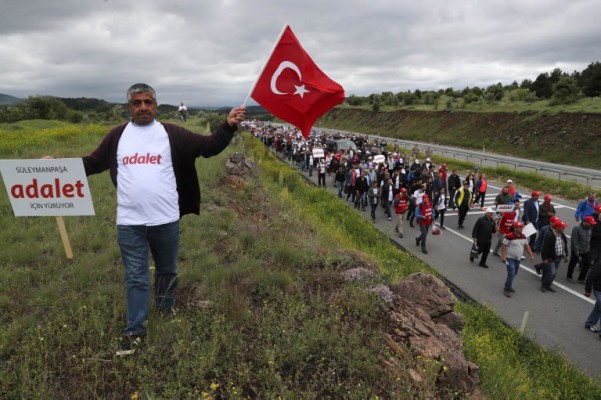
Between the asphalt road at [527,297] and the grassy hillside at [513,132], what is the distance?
78.7 feet

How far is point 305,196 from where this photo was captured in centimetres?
1748

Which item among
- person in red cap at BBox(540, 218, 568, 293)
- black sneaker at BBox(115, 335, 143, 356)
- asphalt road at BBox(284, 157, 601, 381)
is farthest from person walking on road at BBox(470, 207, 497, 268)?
black sneaker at BBox(115, 335, 143, 356)

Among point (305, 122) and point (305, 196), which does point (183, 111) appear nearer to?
point (305, 196)

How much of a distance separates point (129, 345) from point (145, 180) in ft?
4.75

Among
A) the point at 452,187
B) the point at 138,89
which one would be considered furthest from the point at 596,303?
the point at 452,187

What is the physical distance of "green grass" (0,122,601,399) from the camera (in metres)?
3.07

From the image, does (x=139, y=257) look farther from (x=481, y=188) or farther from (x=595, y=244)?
(x=481, y=188)

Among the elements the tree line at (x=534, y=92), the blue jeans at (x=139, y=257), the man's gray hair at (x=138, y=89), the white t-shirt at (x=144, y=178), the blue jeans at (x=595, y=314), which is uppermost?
the tree line at (x=534, y=92)

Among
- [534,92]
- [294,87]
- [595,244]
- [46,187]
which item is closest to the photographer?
[46,187]

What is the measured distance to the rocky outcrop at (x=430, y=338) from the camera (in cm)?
357

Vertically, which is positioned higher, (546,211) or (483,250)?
(546,211)

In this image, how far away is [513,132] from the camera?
124ft

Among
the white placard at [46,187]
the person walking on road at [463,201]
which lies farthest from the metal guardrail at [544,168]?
the white placard at [46,187]

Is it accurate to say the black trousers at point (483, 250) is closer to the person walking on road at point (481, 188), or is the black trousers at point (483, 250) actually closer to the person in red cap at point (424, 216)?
the person in red cap at point (424, 216)
